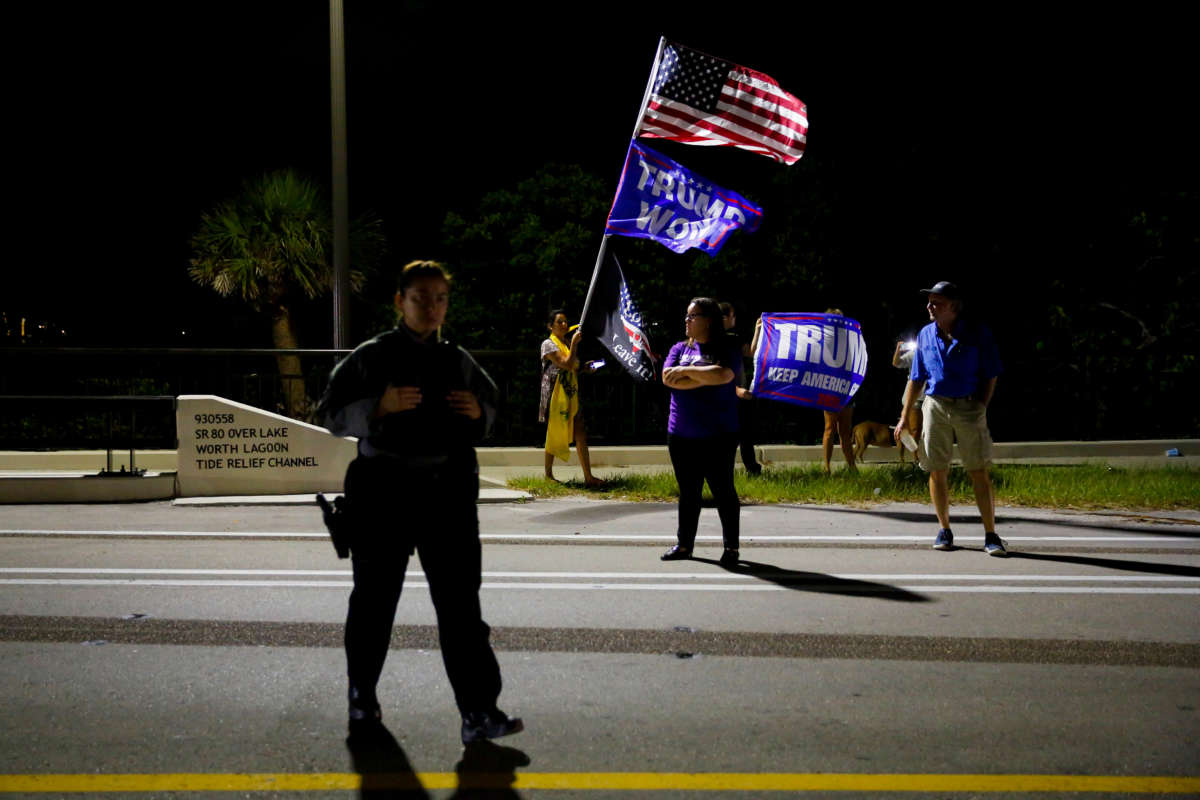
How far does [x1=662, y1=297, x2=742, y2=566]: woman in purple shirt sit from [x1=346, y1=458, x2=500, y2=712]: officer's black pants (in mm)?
3578

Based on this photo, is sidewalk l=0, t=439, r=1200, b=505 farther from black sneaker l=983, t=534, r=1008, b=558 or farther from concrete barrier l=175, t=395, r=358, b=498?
black sneaker l=983, t=534, r=1008, b=558

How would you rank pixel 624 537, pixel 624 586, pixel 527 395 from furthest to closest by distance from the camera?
pixel 527 395
pixel 624 537
pixel 624 586

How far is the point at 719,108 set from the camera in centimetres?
1035

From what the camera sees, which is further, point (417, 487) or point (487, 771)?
Result: point (417, 487)

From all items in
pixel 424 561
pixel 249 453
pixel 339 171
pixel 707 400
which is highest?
pixel 339 171

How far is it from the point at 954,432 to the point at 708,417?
1.79 m

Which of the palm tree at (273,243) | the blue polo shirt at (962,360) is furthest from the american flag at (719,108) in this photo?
the palm tree at (273,243)

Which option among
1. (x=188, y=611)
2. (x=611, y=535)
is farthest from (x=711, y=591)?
(x=188, y=611)

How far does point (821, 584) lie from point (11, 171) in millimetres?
20959

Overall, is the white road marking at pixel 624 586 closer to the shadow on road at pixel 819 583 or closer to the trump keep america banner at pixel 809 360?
the shadow on road at pixel 819 583

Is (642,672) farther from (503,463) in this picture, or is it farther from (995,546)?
(503,463)

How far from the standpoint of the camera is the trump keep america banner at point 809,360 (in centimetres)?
1027

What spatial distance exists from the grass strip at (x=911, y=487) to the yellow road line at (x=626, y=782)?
280 inches

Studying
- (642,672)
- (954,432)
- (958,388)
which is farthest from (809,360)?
(642,672)
